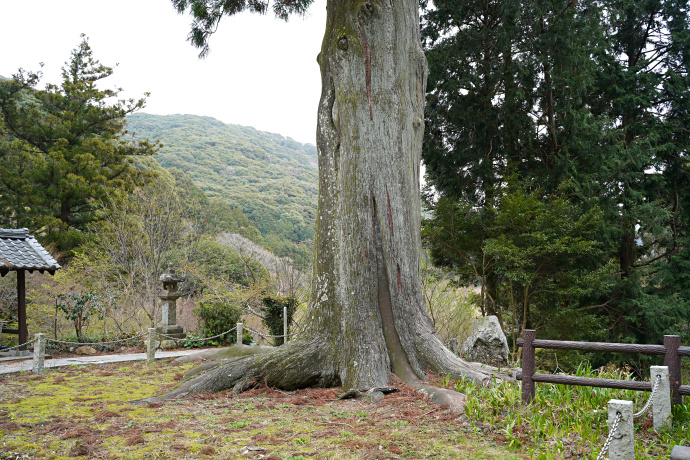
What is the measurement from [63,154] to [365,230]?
61.2 ft

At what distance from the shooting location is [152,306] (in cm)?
1413

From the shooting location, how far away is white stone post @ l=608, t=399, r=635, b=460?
269cm

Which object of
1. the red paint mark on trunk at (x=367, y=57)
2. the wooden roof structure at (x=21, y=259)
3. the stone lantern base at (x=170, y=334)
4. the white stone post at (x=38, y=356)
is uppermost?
the red paint mark on trunk at (x=367, y=57)

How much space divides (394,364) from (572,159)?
1024 centimetres

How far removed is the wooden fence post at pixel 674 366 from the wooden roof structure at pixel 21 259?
1053 centimetres

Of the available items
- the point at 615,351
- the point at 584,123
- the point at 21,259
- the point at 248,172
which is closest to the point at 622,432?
the point at 615,351

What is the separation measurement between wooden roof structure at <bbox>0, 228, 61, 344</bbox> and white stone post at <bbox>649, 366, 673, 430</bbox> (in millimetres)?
10422

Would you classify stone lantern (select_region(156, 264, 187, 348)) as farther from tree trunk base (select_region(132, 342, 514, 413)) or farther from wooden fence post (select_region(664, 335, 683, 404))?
wooden fence post (select_region(664, 335, 683, 404))

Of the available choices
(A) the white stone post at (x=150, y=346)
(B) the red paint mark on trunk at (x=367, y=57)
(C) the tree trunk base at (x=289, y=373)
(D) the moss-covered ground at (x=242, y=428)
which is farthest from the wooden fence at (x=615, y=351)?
(A) the white stone post at (x=150, y=346)

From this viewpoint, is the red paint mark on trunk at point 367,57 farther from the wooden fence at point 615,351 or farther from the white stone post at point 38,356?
the white stone post at point 38,356

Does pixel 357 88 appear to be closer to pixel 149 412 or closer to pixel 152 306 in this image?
pixel 149 412

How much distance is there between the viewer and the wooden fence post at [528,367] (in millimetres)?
4238

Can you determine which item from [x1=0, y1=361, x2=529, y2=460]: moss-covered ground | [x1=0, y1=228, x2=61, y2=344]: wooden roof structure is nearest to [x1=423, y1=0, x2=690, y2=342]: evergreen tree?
[x1=0, y1=361, x2=529, y2=460]: moss-covered ground

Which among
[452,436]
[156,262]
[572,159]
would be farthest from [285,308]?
[572,159]
